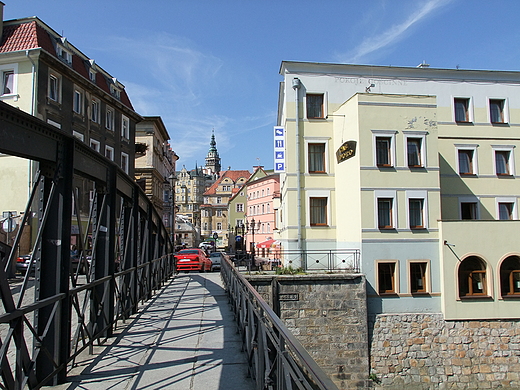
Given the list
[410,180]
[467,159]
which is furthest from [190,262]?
[467,159]

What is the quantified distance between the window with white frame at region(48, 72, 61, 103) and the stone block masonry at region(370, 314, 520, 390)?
21118 millimetres

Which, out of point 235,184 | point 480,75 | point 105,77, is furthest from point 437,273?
point 235,184

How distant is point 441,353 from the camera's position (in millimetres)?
18000

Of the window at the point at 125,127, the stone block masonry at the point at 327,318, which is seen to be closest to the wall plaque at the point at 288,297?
the stone block masonry at the point at 327,318

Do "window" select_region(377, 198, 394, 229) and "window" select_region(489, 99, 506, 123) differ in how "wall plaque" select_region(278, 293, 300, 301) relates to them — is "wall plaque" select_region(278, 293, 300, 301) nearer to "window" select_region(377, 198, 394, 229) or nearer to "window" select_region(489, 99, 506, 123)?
"window" select_region(377, 198, 394, 229)

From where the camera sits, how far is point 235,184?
320 ft

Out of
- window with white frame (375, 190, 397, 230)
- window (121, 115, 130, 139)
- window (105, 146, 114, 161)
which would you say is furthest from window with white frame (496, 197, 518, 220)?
window (121, 115, 130, 139)

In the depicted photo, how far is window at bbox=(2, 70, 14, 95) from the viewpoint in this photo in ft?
76.8

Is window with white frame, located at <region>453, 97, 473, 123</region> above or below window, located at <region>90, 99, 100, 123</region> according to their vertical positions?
below

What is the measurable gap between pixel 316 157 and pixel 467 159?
801cm

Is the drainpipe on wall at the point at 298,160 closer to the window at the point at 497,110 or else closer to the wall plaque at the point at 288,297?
the wall plaque at the point at 288,297

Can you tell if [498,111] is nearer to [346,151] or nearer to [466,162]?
[466,162]

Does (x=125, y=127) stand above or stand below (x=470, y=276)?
above

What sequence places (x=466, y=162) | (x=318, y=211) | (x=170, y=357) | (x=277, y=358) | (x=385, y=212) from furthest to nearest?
1. (x=466, y=162)
2. (x=318, y=211)
3. (x=385, y=212)
4. (x=170, y=357)
5. (x=277, y=358)
